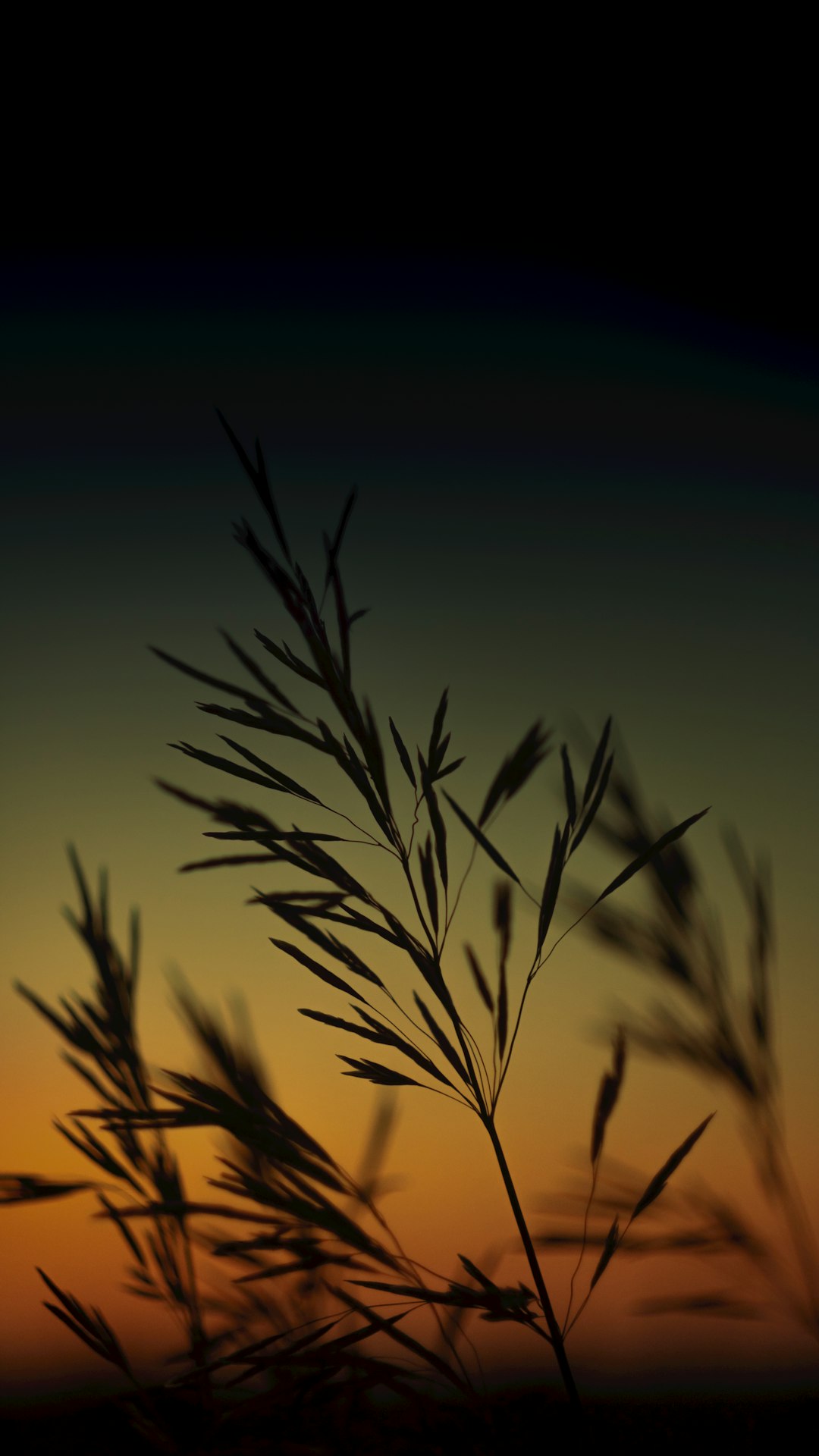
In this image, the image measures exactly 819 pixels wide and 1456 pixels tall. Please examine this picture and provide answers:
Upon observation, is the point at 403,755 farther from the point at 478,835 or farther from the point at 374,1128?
the point at 374,1128

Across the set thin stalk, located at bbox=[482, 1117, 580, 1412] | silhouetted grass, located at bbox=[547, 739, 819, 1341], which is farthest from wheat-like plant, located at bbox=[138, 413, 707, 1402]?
silhouetted grass, located at bbox=[547, 739, 819, 1341]

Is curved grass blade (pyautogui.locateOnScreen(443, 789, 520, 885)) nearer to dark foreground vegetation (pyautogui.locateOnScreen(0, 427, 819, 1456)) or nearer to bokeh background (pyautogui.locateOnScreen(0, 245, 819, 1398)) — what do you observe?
dark foreground vegetation (pyautogui.locateOnScreen(0, 427, 819, 1456))

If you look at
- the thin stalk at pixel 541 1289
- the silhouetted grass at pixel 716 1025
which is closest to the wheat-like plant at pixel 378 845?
the thin stalk at pixel 541 1289

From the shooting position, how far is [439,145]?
0.88m

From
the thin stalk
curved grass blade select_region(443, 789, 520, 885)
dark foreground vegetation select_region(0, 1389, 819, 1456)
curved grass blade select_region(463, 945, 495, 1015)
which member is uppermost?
curved grass blade select_region(443, 789, 520, 885)

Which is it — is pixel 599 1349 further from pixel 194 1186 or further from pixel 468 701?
pixel 468 701

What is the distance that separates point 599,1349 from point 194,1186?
362mm

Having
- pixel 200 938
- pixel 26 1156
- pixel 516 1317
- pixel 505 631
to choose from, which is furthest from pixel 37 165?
pixel 516 1317

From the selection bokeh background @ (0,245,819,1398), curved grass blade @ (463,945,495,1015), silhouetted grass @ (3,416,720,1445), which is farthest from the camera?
bokeh background @ (0,245,819,1398)

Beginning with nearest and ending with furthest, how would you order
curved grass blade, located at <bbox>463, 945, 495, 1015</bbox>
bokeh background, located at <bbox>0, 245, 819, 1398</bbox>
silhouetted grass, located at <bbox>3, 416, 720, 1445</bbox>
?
silhouetted grass, located at <bbox>3, 416, 720, 1445</bbox>, curved grass blade, located at <bbox>463, 945, 495, 1015</bbox>, bokeh background, located at <bbox>0, 245, 819, 1398</bbox>

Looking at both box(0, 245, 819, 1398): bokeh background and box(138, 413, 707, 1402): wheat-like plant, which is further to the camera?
box(0, 245, 819, 1398): bokeh background

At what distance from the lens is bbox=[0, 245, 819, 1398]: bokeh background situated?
715 mm

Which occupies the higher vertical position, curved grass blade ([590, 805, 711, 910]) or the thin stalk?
curved grass blade ([590, 805, 711, 910])

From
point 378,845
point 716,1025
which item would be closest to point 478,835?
point 378,845
